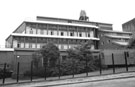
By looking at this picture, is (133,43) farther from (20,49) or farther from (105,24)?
(105,24)

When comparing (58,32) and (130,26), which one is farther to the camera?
(130,26)

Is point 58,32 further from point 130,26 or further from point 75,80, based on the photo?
point 75,80

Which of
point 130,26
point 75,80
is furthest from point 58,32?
point 75,80

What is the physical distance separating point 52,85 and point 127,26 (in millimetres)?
45577

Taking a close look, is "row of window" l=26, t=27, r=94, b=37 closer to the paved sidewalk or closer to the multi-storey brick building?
the multi-storey brick building

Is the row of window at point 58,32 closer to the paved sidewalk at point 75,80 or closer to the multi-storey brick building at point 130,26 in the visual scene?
the multi-storey brick building at point 130,26

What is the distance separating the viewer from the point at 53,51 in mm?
26594

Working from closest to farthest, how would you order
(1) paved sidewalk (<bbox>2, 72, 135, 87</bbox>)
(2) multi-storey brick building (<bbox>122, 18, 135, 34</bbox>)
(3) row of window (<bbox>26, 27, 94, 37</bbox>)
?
1. (1) paved sidewalk (<bbox>2, 72, 135, 87</bbox>)
2. (3) row of window (<bbox>26, 27, 94, 37</bbox>)
3. (2) multi-storey brick building (<bbox>122, 18, 135, 34</bbox>)

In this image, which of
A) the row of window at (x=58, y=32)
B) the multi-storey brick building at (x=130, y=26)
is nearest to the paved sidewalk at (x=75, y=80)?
the row of window at (x=58, y=32)

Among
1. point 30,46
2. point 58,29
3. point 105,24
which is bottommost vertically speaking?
point 30,46

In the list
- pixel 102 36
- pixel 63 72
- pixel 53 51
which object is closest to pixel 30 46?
pixel 53 51

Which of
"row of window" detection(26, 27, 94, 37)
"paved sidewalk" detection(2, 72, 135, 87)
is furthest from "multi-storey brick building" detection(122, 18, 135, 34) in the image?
"paved sidewalk" detection(2, 72, 135, 87)

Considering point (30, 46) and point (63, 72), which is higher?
point (30, 46)

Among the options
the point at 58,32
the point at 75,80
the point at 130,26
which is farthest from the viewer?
the point at 130,26
